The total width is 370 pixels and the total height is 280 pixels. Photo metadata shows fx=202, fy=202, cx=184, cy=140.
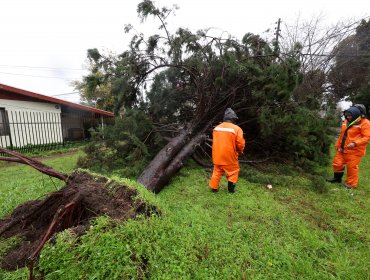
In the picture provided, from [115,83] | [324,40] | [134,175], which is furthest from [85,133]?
[324,40]

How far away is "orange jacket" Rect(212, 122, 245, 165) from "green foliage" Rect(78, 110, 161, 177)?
1753 millimetres

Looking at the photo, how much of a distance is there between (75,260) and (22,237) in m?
0.79

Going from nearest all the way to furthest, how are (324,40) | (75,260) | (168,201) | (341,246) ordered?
(75,260)
(341,246)
(168,201)
(324,40)

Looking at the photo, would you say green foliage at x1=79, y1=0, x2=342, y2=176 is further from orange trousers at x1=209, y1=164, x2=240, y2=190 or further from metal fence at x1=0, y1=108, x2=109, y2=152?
metal fence at x1=0, y1=108, x2=109, y2=152

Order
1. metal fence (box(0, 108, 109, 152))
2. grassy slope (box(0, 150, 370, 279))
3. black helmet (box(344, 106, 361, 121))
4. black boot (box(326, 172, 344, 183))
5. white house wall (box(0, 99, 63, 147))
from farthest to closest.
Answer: white house wall (box(0, 99, 63, 147))
metal fence (box(0, 108, 109, 152))
black boot (box(326, 172, 344, 183))
black helmet (box(344, 106, 361, 121))
grassy slope (box(0, 150, 370, 279))

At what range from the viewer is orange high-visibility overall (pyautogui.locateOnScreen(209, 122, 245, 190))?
365 cm

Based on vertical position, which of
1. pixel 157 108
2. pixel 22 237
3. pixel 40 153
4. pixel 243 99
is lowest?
pixel 40 153

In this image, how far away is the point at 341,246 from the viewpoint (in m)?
2.41

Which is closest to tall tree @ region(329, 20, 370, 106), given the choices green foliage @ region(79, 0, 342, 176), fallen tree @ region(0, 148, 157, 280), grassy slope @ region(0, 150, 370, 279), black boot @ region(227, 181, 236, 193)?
green foliage @ region(79, 0, 342, 176)

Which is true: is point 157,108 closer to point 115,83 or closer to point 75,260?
point 115,83

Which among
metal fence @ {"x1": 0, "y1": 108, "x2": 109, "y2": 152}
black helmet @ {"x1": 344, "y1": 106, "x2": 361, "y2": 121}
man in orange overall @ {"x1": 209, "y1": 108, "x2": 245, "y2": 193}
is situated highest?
black helmet @ {"x1": 344, "y1": 106, "x2": 361, "y2": 121}

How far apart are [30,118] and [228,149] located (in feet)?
35.2

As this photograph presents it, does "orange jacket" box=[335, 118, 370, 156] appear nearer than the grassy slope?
No

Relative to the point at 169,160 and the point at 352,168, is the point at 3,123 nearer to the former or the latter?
the point at 169,160
